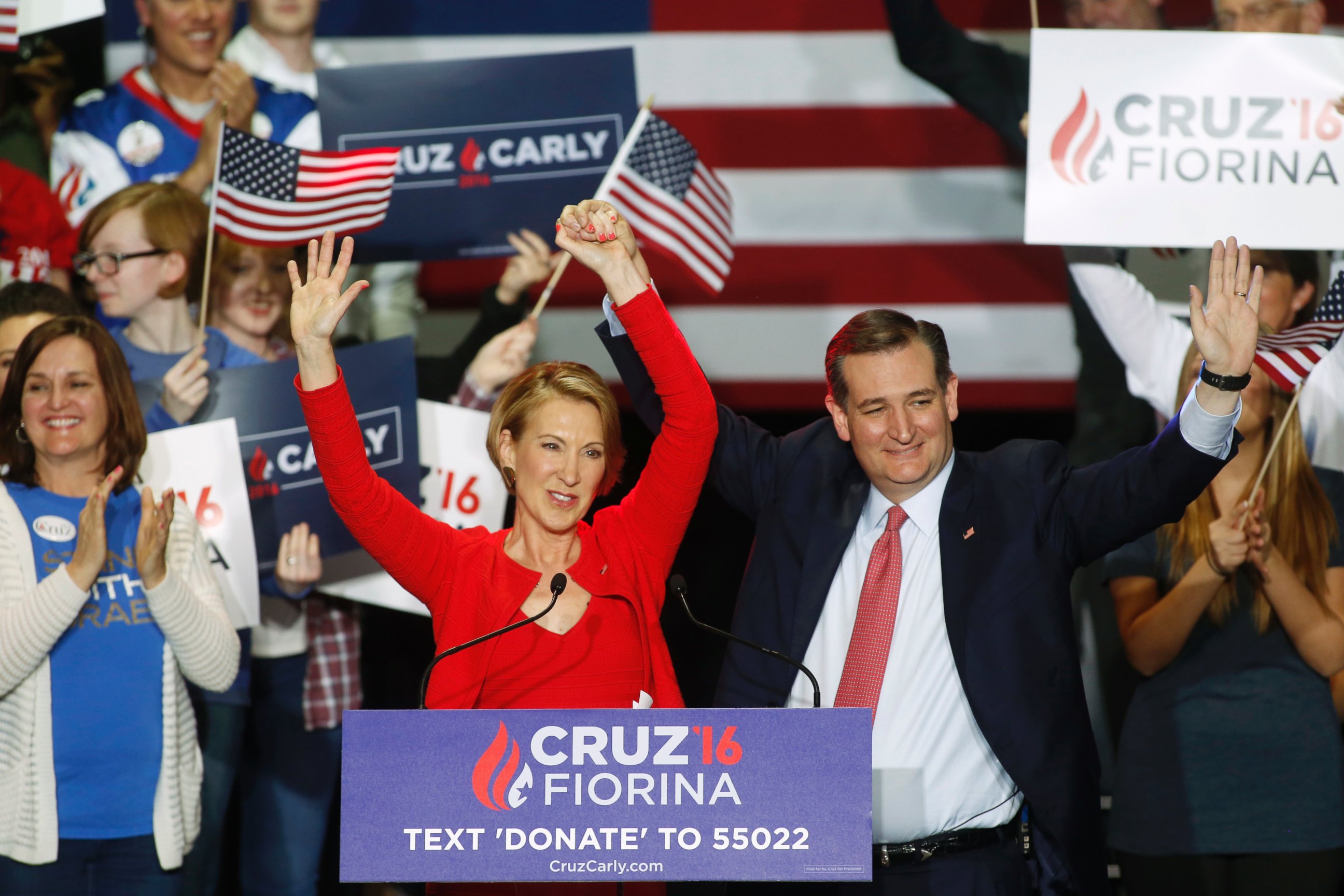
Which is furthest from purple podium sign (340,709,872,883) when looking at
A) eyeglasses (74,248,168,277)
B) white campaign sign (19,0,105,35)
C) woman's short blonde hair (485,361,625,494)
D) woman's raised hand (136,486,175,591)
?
white campaign sign (19,0,105,35)

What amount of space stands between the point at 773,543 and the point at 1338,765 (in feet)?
4.74

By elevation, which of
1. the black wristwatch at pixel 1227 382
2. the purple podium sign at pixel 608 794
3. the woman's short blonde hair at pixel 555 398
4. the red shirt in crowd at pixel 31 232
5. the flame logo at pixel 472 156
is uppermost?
the flame logo at pixel 472 156

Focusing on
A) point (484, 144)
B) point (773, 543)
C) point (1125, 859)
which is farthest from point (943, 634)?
point (484, 144)

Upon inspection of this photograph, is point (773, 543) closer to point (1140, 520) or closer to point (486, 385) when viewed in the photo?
point (1140, 520)

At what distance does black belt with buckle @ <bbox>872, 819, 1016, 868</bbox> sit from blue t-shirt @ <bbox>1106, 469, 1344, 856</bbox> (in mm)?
880

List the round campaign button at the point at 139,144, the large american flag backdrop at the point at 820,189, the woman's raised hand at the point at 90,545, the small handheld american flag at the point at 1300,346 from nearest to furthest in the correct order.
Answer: the woman's raised hand at the point at 90,545 < the small handheld american flag at the point at 1300,346 < the round campaign button at the point at 139,144 < the large american flag backdrop at the point at 820,189

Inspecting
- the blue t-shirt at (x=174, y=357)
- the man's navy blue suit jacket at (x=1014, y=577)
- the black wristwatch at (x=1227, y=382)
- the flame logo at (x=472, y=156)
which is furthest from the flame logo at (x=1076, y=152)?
the blue t-shirt at (x=174, y=357)

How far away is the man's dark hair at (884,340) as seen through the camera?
2582 mm

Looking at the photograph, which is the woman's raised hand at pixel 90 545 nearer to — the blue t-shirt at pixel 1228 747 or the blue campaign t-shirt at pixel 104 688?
the blue campaign t-shirt at pixel 104 688

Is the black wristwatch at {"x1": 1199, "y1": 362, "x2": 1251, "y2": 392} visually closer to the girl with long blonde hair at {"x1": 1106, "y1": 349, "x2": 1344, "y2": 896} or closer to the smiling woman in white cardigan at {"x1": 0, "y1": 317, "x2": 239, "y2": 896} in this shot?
the girl with long blonde hair at {"x1": 1106, "y1": 349, "x2": 1344, "y2": 896}

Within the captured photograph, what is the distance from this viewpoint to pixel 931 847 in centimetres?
245

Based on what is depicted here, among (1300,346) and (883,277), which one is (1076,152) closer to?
(1300,346)

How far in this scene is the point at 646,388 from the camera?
2.70 meters

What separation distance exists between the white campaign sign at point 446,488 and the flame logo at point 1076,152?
5.16 feet
